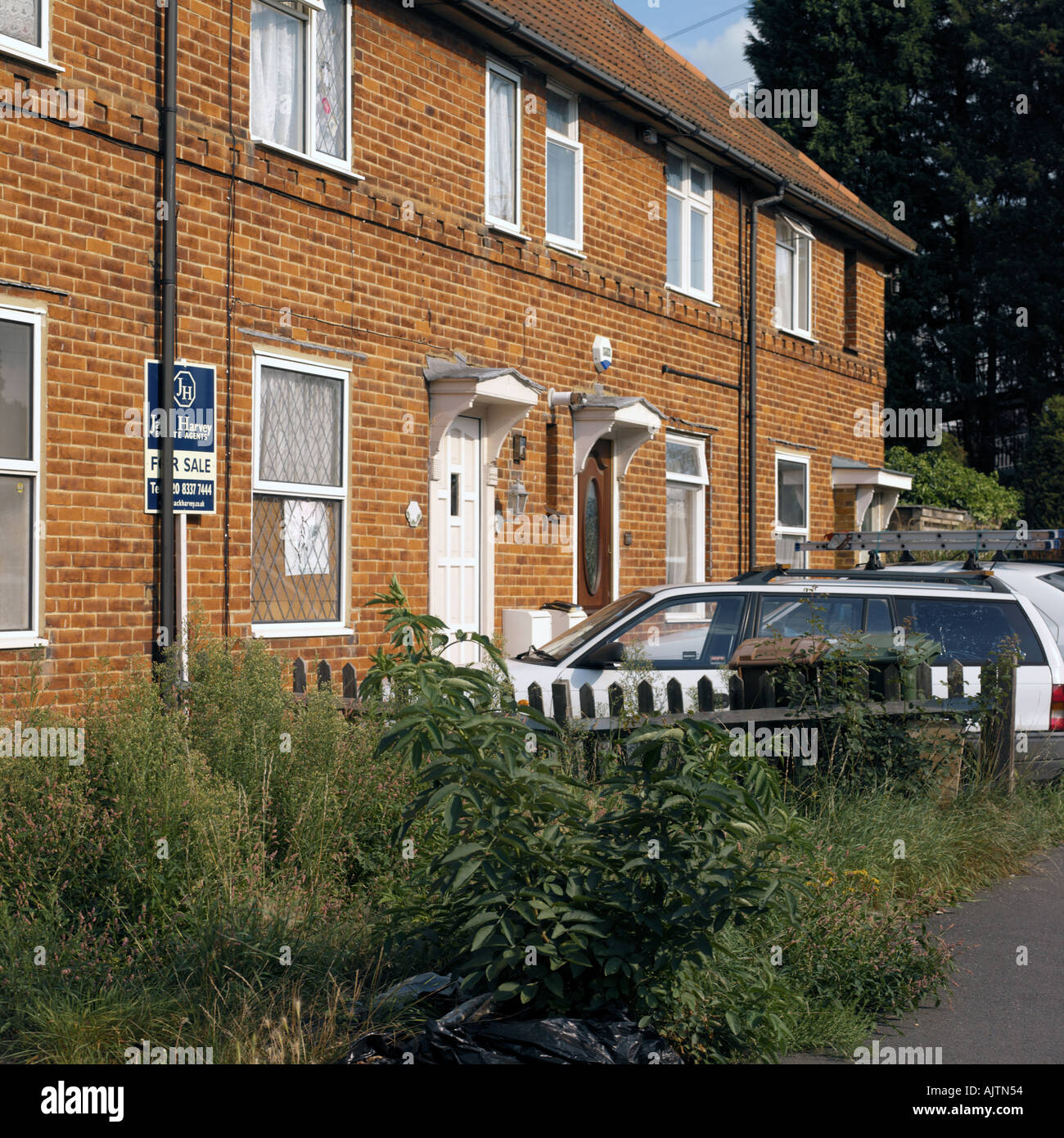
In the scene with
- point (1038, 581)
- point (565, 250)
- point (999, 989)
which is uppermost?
point (565, 250)

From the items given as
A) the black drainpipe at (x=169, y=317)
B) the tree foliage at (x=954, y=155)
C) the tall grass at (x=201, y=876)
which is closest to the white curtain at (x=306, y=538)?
the black drainpipe at (x=169, y=317)

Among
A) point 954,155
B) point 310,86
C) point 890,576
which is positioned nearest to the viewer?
point 890,576

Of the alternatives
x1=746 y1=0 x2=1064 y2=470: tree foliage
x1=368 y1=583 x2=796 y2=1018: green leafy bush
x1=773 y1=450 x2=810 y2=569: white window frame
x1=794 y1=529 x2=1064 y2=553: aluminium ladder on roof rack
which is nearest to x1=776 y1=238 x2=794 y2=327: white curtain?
x1=773 y1=450 x2=810 y2=569: white window frame

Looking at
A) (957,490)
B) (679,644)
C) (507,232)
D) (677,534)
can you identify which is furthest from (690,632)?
(957,490)

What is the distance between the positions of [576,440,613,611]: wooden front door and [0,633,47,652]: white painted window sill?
6881 millimetres

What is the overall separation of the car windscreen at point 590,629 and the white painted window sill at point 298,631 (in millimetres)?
2181

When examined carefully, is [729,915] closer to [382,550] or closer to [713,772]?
[713,772]

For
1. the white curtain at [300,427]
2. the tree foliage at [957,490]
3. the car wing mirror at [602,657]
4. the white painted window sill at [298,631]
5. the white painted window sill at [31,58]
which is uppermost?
the white painted window sill at [31,58]

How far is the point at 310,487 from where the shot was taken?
10.7m

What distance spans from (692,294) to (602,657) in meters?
8.74

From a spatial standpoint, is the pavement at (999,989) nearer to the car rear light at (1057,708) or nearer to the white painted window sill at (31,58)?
the car rear light at (1057,708)

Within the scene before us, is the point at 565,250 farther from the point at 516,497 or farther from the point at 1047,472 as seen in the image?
the point at 1047,472

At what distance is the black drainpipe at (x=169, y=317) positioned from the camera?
9336mm

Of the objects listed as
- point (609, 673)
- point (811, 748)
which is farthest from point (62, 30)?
point (811, 748)
